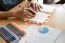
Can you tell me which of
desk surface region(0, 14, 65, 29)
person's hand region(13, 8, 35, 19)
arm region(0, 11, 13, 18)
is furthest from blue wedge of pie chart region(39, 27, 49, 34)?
arm region(0, 11, 13, 18)

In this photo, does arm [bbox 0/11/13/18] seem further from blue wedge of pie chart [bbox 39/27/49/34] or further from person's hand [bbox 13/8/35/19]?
blue wedge of pie chart [bbox 39/27/49/34]

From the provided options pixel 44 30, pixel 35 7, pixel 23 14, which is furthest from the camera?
pixel 35 7

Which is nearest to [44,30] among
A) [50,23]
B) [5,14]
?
[50,23]

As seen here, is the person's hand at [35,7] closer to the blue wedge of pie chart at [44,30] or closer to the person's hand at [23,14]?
the person's hand at [23,14]

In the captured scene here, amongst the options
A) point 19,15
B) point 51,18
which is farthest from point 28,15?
point 51,18

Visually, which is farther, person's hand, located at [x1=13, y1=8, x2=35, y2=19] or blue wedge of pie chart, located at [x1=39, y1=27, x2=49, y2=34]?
person's hand, located at [x1=13, y1=8, x2=35, y2=19]

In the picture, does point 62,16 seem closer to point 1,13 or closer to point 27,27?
point 27,27

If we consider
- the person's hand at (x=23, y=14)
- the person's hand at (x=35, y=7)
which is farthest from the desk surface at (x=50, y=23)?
the person's hand at (x=35, y=7)

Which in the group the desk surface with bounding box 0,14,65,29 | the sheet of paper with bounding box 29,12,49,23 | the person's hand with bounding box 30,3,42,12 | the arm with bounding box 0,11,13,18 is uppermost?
the person's hand with bounding box 30,3,42,12

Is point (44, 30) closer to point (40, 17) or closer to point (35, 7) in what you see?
point (40, 17)

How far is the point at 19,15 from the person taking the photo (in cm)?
99

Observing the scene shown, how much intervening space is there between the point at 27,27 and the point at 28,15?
118mm

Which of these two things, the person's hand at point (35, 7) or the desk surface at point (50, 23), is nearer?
the desk surface at point (50, 23)

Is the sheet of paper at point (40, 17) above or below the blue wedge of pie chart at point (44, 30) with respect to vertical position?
above
